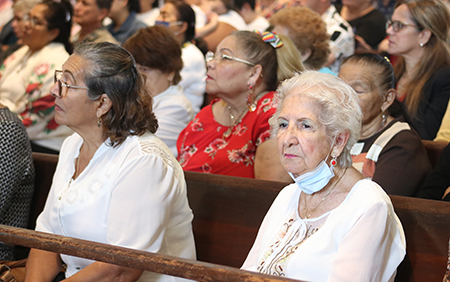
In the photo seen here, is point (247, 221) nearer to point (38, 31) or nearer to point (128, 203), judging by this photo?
point (128, 203)

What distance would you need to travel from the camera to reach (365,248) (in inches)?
58.1

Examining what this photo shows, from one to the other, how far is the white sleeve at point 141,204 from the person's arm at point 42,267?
467 mm

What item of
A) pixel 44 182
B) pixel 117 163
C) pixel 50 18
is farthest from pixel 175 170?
pixel 50 18

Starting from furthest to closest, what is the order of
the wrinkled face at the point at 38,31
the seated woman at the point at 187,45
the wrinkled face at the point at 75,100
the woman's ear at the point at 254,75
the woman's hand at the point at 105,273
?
the seated woman at the point at 187,45
the wrinkled face at the point at 38,31
the woman's ear at the point at 254,75
the wrinkled face at the point at 75,100
the woman's hand at the point at 105,273

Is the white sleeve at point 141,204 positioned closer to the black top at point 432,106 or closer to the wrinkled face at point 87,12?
the black top at point 432,106

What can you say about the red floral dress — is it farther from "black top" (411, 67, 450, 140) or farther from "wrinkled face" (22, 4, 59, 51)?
"wrinkled face" (22, 4, 59, 51)

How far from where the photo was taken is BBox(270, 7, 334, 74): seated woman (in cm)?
355

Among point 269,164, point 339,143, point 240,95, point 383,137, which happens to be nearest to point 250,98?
point 240,95

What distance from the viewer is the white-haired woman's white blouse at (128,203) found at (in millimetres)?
1821

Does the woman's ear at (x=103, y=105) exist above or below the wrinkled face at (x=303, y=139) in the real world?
below

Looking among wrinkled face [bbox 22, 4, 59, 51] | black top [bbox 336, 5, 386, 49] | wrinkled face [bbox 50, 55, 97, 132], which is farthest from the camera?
black top [bbox 336, 5, 386, 49]

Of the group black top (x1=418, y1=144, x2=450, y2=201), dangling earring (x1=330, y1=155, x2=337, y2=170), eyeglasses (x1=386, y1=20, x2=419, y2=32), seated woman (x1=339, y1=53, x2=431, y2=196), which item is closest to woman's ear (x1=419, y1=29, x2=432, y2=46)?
eyeglasses (x1=386, y1=20, x2=419, y2=32)

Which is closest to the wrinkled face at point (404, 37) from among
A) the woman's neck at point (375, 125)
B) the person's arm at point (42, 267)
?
the woman's neck at point (375, 125)

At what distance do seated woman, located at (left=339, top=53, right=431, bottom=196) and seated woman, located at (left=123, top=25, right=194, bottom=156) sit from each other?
117 centimetres
